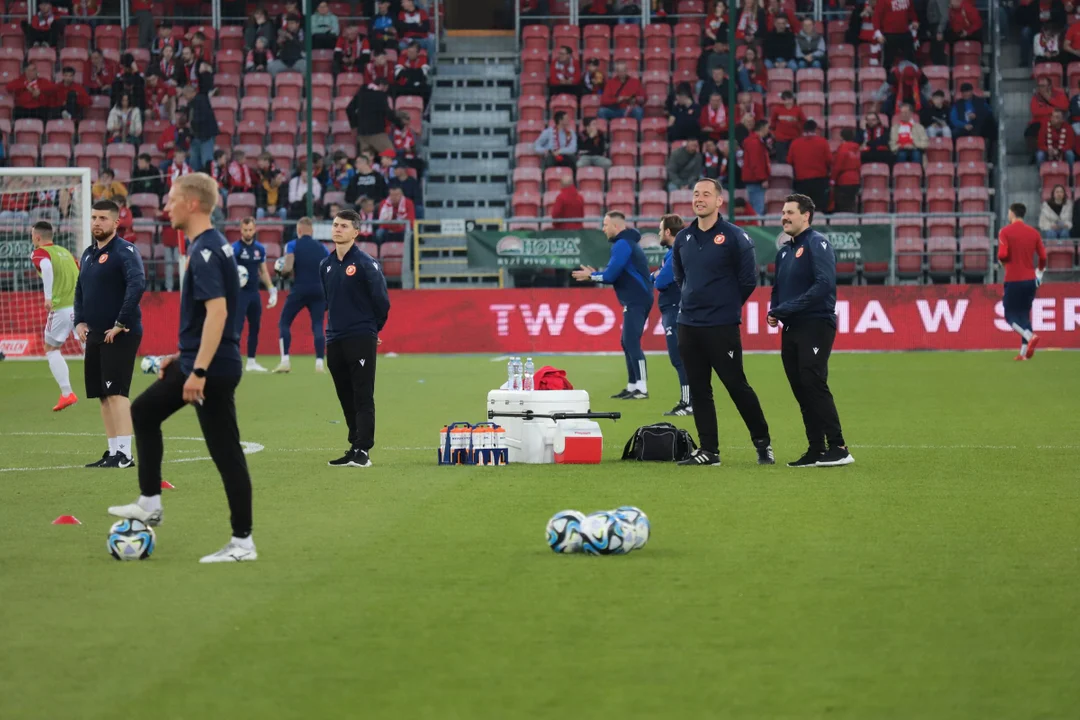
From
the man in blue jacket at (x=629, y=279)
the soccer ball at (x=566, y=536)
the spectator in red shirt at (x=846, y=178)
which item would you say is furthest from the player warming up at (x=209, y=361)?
the spectator in red shirt at (x=846, y=178)

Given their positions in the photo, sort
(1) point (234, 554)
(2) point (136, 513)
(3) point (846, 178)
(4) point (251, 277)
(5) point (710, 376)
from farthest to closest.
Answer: (3) point (846, 178) → (4) point (251, 277) → (5) point (710, 376) → (2) point (136, 513) → (1) point (234, 554)

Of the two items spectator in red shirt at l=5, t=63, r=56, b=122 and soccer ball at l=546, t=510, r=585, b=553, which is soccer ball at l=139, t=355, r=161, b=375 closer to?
spectator in red shirt at l=5, t=63, r=56, b=122

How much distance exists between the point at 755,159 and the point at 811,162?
1.10 metres

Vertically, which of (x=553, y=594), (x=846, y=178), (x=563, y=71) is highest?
(x=563, y=71)

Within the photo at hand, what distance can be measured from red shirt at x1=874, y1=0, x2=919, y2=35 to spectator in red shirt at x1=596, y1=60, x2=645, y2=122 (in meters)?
5.19

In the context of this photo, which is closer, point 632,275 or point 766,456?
point 766,456

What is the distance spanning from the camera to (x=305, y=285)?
23484 millimetres

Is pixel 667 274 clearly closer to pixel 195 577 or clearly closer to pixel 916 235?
pixel 195 577

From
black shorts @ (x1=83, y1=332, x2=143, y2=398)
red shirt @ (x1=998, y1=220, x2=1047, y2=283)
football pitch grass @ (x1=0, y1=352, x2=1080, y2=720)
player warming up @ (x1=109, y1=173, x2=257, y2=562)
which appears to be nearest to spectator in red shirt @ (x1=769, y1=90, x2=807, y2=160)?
red shirt @ (x1=998, y1=220, x2=1047, y2=283)

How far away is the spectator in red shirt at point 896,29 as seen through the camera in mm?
32438

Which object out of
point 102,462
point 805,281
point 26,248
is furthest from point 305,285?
point 805,281

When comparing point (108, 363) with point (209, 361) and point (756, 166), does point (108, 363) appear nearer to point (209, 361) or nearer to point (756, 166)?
point (209, 361)

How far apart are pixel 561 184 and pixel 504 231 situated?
175 cm

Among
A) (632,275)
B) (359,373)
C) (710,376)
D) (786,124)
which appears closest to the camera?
(710,376)
